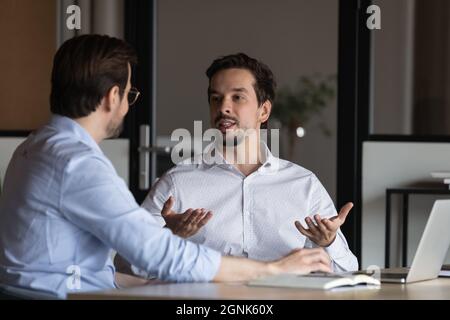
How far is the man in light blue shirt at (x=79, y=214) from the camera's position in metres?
2.22

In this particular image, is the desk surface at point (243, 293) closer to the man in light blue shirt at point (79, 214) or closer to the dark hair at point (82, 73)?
the man in light blue shirt at point (79, 214)

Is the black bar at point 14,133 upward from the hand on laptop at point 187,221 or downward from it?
upward

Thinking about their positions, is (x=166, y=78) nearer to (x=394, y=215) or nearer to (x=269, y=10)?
(x=269, y=10)

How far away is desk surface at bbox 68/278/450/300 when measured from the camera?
211 cm

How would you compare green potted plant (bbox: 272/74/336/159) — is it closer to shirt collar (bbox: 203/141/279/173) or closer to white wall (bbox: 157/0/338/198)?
white wall (bbox: 157/0/338/198)

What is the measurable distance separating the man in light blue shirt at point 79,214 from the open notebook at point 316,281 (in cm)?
5

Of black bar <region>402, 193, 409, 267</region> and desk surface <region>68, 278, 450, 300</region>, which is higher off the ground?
desk surface <region>68, 278, 450, 300</region>

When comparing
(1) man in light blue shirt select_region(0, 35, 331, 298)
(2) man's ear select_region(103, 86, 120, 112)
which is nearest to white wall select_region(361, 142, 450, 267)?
(1) man in light blue shirt select_region(0, 35, 331, 298)

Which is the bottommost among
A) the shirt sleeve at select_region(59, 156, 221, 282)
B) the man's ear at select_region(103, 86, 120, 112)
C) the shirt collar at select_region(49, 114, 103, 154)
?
the shirt sleeve at select_region(59, 156, 221, 282)

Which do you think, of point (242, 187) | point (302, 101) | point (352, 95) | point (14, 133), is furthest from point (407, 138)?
point (302, 101)

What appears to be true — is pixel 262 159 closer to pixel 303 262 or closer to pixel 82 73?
pixel 303 262

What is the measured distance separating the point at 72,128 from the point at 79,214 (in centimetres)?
25

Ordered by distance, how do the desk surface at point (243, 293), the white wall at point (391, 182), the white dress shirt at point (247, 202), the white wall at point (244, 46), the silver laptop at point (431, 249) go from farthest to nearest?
the white wall at point (244, 46), the white wall at point (391, 182), the white dress shirt at point (247, 202), the silver laptop at point (431, 249), the desk surface at point (243, 293)

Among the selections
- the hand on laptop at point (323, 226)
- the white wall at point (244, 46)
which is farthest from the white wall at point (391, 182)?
the hand on laptop at point (323, 226)
